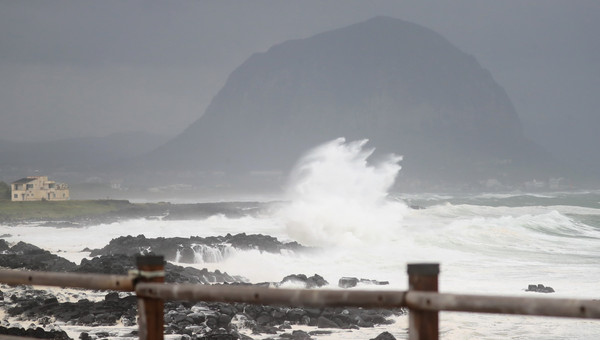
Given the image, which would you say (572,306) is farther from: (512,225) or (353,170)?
(353,170)

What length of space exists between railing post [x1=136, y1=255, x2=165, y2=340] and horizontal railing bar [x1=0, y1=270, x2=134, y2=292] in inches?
3.3

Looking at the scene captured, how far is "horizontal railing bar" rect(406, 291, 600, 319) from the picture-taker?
9.93 feet

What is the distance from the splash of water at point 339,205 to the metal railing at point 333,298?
28.6 meters

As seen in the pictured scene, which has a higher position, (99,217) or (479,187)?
(479,187)

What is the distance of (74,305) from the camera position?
12.7 m

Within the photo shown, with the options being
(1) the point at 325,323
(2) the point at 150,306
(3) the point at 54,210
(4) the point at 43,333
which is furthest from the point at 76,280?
(3) the point at 54,210

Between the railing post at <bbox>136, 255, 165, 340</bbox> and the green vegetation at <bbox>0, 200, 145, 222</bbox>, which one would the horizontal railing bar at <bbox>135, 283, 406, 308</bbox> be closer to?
the railing post at <bbox>136, 255, 165, 340</bbox>

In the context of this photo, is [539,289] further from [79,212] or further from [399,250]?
[79,212]

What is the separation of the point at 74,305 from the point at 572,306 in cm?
1087

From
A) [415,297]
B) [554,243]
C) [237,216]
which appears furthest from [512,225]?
[415,297]

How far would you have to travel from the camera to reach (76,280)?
4.02m

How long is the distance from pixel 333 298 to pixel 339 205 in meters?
36.5

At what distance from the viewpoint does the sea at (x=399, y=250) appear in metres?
12.9

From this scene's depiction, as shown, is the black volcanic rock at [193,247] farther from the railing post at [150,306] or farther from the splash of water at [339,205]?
the railing post at [150,306]
